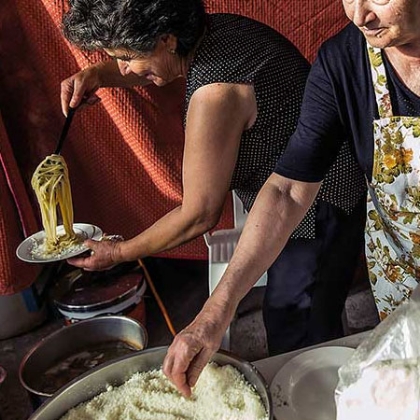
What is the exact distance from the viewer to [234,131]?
1613 millimetres

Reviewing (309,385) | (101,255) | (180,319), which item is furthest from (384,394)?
(180,319)

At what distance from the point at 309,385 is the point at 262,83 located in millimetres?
789

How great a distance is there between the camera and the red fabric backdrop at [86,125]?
2.36 metres

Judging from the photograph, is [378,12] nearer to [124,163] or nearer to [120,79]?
[120,79]

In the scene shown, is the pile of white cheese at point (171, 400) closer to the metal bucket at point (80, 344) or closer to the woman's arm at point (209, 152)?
the woman's arm at point (209, 152)

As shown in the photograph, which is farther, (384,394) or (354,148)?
(354,148)

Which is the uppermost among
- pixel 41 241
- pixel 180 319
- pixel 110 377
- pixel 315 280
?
pixel 110 377

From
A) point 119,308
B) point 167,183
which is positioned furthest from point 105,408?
point 167,183

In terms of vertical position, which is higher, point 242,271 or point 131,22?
Answer: point 131,22

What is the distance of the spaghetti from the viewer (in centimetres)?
198

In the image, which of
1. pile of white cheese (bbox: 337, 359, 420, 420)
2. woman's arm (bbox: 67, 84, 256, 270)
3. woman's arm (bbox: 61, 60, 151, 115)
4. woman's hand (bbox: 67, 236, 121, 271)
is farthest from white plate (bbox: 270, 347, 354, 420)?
woman's arm (bbox: 61, 60, 151, 115)

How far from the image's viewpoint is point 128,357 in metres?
1.22

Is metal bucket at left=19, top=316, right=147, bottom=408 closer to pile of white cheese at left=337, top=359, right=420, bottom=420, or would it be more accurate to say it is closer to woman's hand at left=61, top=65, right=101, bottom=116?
woman's hand at left=61, top=65, right=101, bottom=116

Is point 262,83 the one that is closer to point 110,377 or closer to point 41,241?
point 110,377
